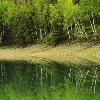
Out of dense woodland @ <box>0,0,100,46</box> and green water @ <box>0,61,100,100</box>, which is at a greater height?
dense woodland @ <box>0,0,100,46</box>

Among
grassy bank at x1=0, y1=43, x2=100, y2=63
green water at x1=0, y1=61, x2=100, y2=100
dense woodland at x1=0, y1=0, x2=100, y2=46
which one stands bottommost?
green water at x1=0, y1=61, x2=100, y2=100

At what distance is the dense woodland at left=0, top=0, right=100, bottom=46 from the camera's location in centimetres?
9792

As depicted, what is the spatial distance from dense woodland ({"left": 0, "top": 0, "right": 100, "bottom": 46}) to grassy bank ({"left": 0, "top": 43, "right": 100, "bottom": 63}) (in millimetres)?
3876

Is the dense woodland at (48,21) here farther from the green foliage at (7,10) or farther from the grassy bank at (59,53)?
the grassy bank at (59,53)

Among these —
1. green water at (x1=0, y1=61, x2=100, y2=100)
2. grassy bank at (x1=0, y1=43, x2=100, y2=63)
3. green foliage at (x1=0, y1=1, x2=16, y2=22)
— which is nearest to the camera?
green water at (x1=0, y1=61, x2=100, y2=100)

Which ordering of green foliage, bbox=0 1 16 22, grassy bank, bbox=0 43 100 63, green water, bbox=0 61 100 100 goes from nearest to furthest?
1. green water, bbox=0 61 100 100
2. grassy bank, bbox=0 43 100 63
3. green foliage, bbox=0 1 16 22

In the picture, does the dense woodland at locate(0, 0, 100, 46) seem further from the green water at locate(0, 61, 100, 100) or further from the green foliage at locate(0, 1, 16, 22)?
the green water at locate(0, 61, 100, 100)

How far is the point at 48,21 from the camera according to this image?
115438mm

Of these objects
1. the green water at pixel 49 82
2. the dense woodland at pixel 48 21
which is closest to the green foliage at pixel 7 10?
the dense woodland at pixel 48 21

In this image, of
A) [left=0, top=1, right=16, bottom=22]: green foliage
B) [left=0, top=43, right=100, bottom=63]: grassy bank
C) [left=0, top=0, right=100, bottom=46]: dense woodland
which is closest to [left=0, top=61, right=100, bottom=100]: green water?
[left=0, top=43, right=100, bottom=63]: grassy bank

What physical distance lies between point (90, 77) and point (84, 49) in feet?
99.5

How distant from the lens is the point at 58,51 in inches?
3644

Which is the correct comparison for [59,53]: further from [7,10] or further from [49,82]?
[7,10]

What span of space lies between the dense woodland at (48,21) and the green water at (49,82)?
24.6m
